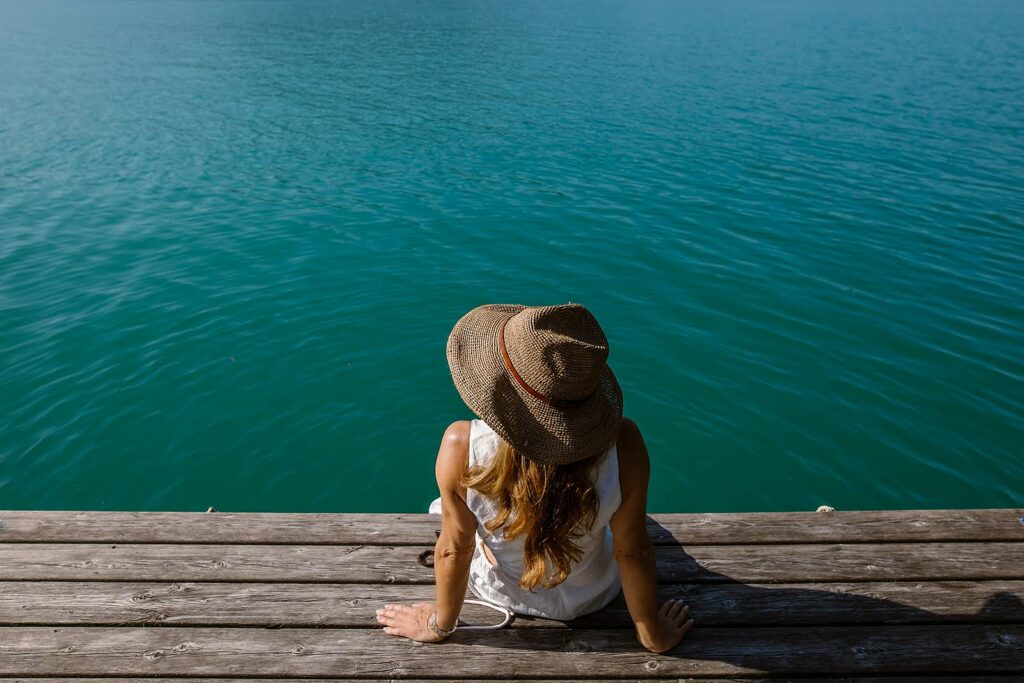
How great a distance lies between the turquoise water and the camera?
693 centimetres

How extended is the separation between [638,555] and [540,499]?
56 centimetres

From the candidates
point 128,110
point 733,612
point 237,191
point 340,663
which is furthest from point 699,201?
point 128,110

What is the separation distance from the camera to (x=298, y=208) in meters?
12.7

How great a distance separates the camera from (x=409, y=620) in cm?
320

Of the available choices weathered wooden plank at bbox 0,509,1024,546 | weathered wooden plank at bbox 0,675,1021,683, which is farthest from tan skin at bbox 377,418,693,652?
weathered wooden plank at bbox 0,509,1024,546

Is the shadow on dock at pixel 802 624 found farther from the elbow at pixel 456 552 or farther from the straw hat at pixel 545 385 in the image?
the straw hat at pixel 545 385

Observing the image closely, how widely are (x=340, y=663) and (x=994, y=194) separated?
14323 millimetres

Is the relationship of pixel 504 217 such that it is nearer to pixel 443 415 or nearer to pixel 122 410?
pixel 443 415

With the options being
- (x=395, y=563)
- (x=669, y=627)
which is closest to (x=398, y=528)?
(x=395, y=563)

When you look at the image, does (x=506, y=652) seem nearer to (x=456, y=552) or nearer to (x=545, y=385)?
(x=456, y=552)

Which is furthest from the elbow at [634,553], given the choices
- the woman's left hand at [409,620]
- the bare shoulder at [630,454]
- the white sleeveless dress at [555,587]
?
the woman's left hand at [409,620]

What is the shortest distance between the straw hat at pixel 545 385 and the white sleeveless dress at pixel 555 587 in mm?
280

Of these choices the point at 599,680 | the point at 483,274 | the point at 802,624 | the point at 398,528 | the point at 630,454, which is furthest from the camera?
the point at 483,274

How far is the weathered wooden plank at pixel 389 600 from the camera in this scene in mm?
3262
